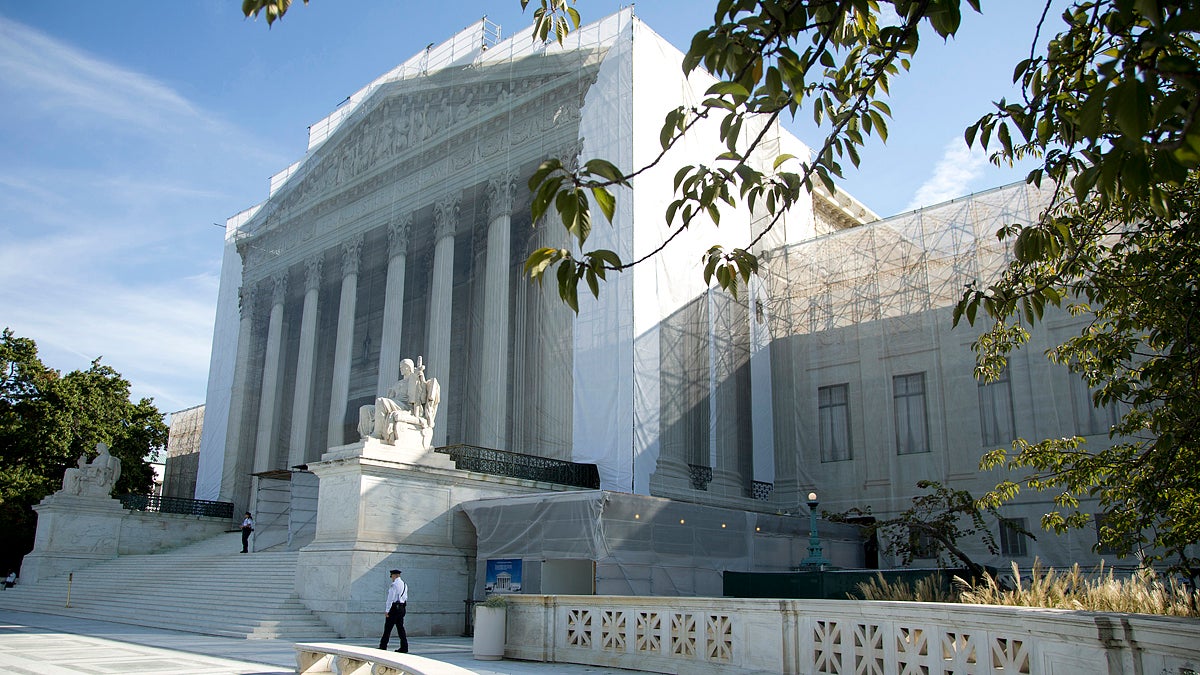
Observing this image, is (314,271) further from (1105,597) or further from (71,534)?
(1105,597)

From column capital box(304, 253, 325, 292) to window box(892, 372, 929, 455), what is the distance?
20737mm

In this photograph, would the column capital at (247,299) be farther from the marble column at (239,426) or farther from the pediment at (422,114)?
the pediment at (422,114)

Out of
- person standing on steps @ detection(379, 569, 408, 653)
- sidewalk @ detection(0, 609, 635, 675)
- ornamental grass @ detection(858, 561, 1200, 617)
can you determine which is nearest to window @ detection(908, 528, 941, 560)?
sidewalk @ detection(0, 609, 635, 675)

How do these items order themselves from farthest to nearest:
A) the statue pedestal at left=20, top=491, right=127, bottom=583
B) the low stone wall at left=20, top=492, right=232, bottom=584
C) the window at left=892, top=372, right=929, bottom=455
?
the low stone wall at left=20, top=492, right=232, bottom=584 < the statue pedestal at left=20, top=491, right=127, bottom=583 < the window at left=892, top=372, right=929, bottom=455

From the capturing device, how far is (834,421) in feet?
91.9

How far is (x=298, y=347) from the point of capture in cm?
3631

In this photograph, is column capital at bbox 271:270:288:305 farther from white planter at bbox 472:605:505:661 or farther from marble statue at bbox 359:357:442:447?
white planter at bbox 472:605:505:661

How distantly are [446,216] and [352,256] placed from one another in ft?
17.6

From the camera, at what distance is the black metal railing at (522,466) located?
22250mm

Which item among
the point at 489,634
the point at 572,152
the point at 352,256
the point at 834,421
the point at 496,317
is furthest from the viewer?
the point at 352,256

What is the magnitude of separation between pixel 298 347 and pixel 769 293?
60.0ft

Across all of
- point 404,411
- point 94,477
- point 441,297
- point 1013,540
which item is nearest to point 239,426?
point 94,477

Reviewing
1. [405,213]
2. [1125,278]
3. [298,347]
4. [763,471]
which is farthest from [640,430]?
[298,347]

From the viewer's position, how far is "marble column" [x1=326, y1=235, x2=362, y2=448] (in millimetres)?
31188
